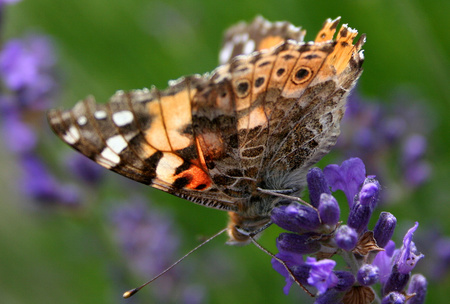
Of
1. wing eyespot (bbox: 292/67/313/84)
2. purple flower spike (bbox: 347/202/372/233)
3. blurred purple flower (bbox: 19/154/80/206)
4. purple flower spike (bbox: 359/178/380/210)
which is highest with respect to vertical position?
wing eyespot (bbox: 292/67/313/84)

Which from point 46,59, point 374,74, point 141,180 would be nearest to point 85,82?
point 46,59

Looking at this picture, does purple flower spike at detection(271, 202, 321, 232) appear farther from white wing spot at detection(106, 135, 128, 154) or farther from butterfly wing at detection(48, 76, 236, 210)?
white wing spot at detection(106, 135, 128, 154)

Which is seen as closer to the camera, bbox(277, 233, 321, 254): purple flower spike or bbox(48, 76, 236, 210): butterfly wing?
bbox(277, 233, 321, 254): purple flower spike

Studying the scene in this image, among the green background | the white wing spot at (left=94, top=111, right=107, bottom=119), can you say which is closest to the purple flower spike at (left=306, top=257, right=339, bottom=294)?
the white wing spot at (left=94, top=111, right=107, bottom=119)

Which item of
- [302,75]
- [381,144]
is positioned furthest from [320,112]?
[381,144]

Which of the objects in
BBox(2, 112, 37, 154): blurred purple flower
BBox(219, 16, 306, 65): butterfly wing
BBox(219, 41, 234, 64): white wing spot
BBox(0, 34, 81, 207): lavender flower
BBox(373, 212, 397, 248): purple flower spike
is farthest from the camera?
Result: BBox(2, 112, 37, 154): blurred purple flower

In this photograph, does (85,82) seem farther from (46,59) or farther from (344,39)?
(344,39)
